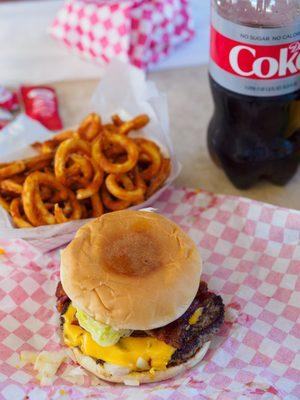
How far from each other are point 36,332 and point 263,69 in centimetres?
87

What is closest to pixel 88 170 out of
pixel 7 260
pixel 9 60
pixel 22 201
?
pixel 22 201

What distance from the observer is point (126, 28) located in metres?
2.34

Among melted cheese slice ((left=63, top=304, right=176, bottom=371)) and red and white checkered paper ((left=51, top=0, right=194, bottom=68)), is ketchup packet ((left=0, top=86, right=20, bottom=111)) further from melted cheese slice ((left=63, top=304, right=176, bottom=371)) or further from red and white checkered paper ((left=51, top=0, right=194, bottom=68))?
melted cheese slice ((left=63, top=304, right=176, bottom=371))

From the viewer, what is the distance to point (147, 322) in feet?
4.41

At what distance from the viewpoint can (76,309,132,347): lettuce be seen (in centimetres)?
136

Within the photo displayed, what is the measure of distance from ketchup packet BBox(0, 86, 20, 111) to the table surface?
0.16 metres

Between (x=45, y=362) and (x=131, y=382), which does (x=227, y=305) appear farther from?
(x=45, y=362)

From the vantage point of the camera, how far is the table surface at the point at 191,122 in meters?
1.95

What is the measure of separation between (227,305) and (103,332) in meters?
0.37

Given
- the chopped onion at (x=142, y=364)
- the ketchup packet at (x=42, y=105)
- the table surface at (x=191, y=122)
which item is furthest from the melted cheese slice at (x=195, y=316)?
the ketchup packet at (x=42, y=105)

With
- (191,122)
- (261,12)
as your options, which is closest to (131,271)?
(261,12)

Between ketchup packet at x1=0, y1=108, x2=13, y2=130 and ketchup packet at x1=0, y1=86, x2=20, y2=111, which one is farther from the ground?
ketchup packet at x1=0, y1=86, x2=20, y2=111

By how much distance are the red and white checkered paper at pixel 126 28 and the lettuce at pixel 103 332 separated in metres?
1.22

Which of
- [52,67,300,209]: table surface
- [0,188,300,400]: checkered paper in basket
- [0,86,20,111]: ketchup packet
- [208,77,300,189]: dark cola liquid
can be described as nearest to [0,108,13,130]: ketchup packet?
[0,86,20,111]: ketchup packet
